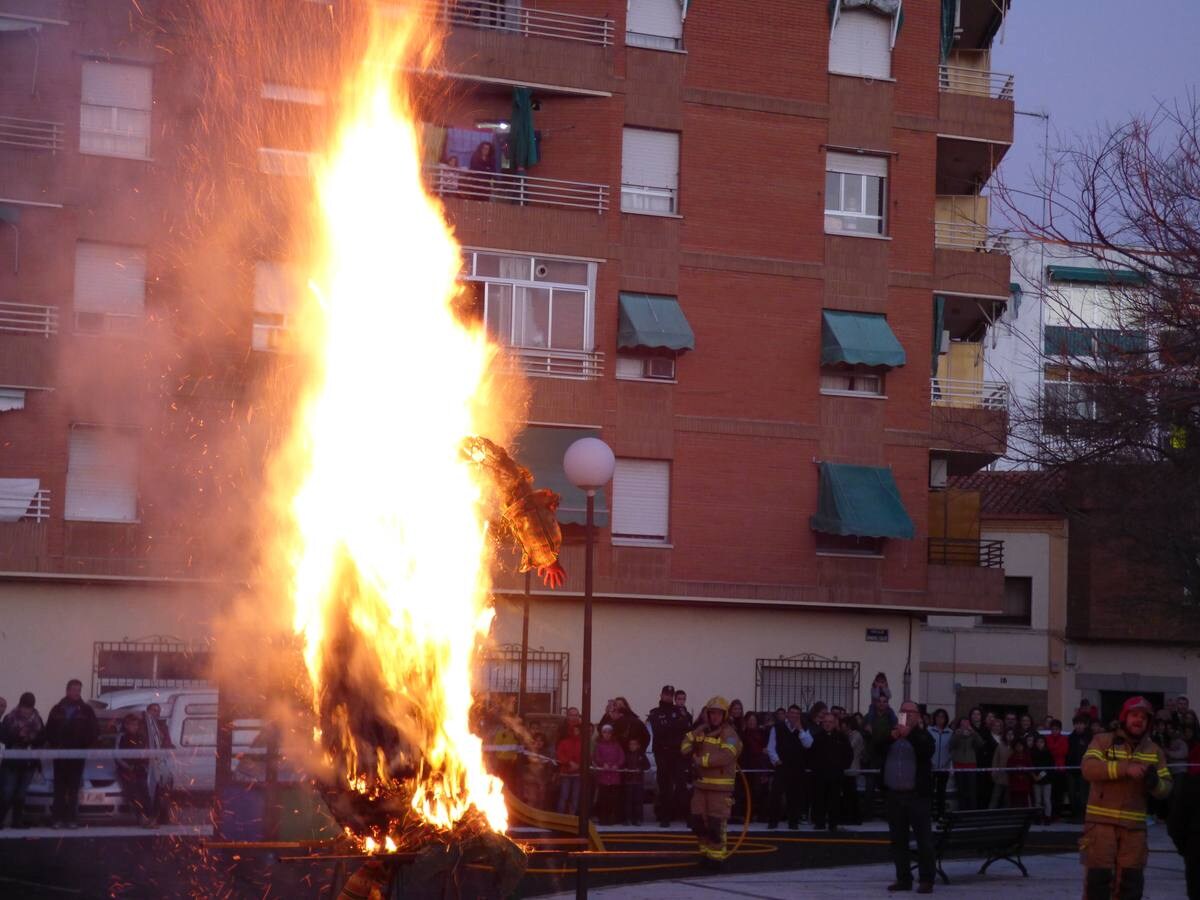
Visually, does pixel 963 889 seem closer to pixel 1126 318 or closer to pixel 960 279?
pixel 1126 318

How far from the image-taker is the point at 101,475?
1084 inches

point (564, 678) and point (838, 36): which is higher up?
point (838, 36)

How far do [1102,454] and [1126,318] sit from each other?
4.74ft

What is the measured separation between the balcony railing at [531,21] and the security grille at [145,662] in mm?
11497

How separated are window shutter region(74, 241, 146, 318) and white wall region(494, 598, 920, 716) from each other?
8409 millimetres

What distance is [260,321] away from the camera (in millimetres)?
24516

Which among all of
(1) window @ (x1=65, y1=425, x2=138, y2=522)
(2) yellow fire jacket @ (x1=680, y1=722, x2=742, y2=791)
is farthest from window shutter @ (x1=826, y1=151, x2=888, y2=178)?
(2) yellow fire jacket @ (x1=680, y1=722, x2=742, y2=791)

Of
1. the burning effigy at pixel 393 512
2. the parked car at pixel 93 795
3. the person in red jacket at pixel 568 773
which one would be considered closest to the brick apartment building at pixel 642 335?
the person in red jacket at pixel 568 773

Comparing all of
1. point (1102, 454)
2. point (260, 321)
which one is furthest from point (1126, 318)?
point (260, 321)

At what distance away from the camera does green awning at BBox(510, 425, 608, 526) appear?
28.8m

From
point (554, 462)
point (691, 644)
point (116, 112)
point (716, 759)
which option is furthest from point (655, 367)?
point (716, 759)

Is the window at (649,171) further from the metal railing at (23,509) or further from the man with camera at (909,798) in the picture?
the man with camera at (909,798)

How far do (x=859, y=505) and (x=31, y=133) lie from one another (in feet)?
50.7

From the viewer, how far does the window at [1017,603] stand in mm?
45375
